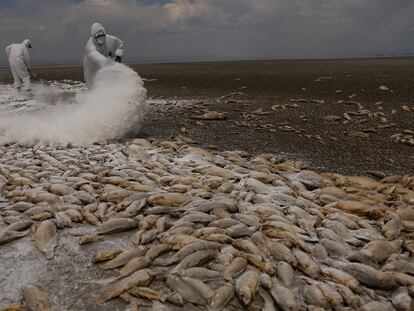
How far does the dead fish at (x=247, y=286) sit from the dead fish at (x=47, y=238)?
94.0 inches

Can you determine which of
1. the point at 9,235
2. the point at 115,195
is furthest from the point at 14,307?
the point at 115,195

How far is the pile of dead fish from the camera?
397 cm

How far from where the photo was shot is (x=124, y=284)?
398 cm

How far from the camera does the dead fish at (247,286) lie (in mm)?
3840

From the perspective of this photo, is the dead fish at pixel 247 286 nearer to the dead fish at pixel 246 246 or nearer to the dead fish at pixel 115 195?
the dead fish at pixel 246 246

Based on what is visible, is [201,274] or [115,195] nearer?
[201,274]

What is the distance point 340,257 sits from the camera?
471 centimetres

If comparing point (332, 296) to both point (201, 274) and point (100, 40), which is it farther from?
point (100, 40)

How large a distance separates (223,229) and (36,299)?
2.37 meters

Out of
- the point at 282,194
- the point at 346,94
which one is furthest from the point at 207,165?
the point at 346,94

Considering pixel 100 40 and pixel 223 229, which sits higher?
pixel 100 40

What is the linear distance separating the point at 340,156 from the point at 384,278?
544cm

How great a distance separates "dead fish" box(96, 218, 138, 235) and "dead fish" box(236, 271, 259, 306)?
1865mm

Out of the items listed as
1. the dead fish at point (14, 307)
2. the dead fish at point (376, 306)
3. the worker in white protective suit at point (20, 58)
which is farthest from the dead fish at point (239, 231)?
the worker in white protective suit at point (20, 58)
